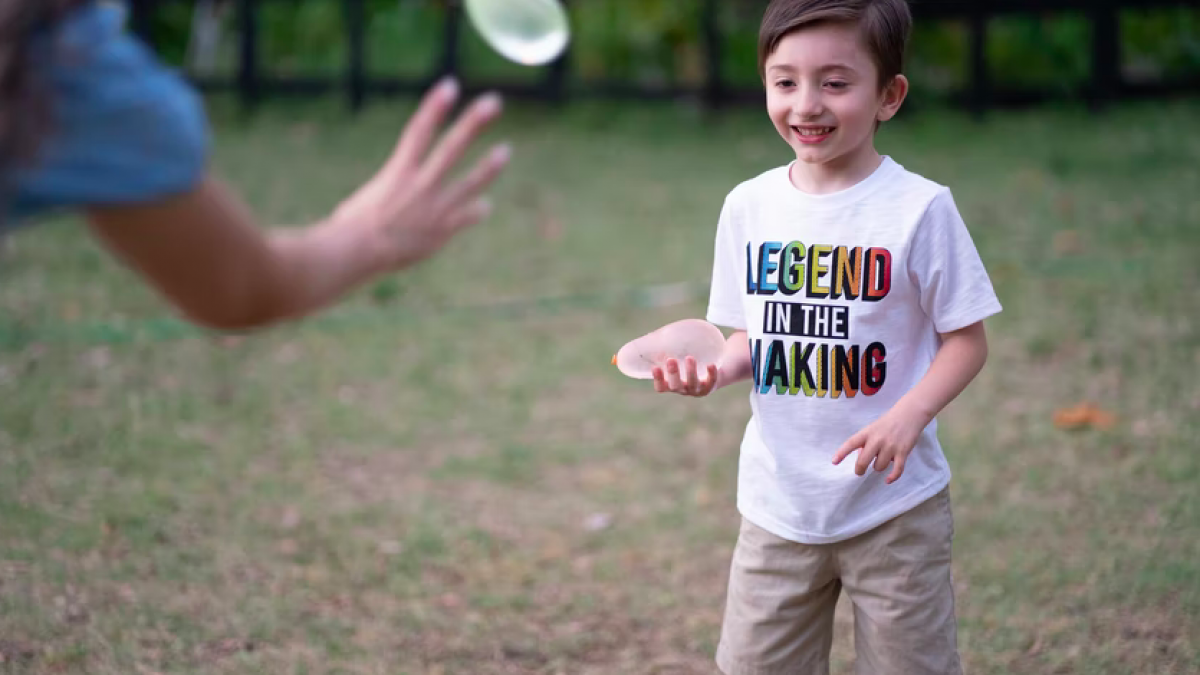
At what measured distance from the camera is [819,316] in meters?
2.00

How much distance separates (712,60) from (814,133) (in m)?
9.19

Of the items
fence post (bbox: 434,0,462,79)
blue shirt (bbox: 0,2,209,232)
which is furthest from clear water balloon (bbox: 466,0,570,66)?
fence post (bbox: 434,0,462,79)

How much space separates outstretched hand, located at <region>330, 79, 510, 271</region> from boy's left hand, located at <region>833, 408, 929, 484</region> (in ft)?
2.29

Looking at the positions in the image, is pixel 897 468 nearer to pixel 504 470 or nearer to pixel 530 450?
pixel 504 470

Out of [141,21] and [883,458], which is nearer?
[883,458]

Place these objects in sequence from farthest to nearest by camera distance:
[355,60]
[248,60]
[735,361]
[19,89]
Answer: [248,60] < [355,60] < [735,361] < [19,89]

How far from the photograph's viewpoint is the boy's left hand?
187cm

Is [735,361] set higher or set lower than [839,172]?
lower

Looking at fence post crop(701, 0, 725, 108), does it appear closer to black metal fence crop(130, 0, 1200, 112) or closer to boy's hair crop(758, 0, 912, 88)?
black metal fence crop(130, 0, 1200, 112)

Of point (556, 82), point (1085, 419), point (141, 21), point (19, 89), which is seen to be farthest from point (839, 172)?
point (141, 21)

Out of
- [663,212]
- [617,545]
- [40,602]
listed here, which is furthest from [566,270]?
[40,602]

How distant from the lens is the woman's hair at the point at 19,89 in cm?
121

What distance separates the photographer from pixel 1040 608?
118 inches

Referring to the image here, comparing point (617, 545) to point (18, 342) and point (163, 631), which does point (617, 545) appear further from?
point (18, 342)
